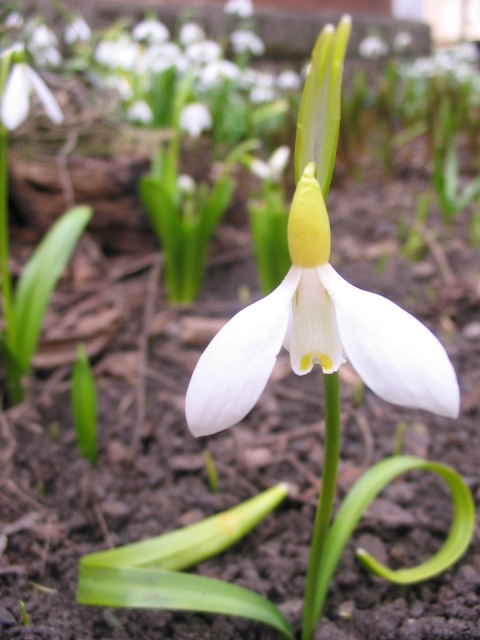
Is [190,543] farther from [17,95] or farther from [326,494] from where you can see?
[17,95]

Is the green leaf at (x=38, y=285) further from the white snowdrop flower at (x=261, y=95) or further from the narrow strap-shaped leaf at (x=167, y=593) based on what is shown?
the white snowdrop flower at (x=261, y=95)

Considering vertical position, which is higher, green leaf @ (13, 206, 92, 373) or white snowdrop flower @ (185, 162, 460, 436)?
white snowdrop flower @ (185, 162, 460, 436)

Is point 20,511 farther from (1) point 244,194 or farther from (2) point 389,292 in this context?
(1) point 244,194

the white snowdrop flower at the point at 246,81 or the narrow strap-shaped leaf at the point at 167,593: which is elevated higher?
the white snowdrop flower at the point at 246,81

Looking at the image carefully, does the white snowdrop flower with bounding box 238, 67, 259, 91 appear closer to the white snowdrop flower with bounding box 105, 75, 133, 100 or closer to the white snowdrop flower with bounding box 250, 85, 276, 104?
the white snowdrop flower with bounding box 250, 85, 276, 104

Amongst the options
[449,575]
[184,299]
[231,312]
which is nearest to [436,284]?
[231,312]

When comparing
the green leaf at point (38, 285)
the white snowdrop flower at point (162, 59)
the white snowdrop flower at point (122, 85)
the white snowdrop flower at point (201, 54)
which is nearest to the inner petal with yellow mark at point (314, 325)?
the green leaf at point (38, 285)

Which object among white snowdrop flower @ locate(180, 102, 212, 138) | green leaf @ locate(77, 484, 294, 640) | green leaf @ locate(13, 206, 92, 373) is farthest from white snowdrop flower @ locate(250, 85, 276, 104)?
green leaf @ locate(77, 484, 294, 640)
